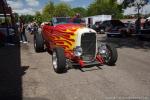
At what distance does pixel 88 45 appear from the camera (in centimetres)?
983

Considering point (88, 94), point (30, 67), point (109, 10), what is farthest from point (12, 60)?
point (109, 10)

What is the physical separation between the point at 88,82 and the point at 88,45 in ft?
6.86

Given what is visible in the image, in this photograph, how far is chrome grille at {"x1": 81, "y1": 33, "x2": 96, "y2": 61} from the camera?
9.64m

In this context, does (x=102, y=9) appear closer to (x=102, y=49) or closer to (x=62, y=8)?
(x=62, y=8)

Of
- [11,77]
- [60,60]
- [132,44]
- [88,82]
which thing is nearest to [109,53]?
[60,60]

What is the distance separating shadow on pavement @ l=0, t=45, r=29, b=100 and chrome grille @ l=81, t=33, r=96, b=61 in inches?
90.2

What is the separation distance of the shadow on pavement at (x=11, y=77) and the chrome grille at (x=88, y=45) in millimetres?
2291

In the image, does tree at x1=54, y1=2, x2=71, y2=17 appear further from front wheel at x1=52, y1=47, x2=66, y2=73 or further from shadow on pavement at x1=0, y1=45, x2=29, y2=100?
front wheel at x1=52, y1=47, x2=66, y2=73

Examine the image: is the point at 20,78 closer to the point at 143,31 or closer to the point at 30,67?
the point at 30,67

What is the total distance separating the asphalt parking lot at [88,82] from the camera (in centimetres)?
683

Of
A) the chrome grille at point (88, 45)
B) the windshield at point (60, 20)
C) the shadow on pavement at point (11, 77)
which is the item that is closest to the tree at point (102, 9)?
the windshield at point (60, 20)

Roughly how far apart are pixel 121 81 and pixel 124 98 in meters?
1.54

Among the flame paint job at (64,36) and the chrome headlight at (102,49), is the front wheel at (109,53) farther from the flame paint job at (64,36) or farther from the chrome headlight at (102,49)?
the flame paint job at (64,36)

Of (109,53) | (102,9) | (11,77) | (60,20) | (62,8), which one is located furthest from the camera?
(102,9)
